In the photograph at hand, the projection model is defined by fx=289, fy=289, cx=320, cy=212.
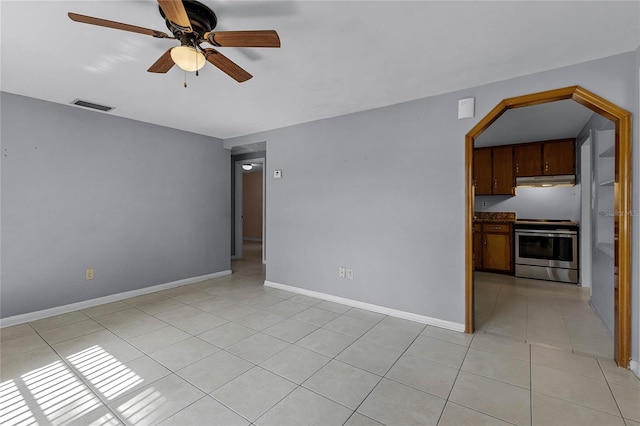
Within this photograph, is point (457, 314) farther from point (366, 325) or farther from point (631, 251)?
point (631, 251)

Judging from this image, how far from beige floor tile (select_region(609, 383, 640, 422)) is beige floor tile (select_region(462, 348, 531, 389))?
0.47 m

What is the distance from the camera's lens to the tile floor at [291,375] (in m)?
1.74

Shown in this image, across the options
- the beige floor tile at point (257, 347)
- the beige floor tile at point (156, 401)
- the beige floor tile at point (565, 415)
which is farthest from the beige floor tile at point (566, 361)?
the beige floor tile at point (156, 401)

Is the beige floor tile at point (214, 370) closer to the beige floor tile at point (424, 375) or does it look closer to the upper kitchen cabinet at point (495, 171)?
the beige floor tile at point (424, 375)

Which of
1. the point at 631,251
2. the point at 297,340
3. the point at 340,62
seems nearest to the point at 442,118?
the point at 340,62

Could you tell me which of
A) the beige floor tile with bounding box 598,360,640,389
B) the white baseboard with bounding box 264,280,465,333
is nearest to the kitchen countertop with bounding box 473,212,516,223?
the white baseboard with bounding box 264,280,465,333

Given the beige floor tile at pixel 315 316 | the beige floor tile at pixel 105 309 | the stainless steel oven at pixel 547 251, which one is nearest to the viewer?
the beige floor tile at pixel 315 316

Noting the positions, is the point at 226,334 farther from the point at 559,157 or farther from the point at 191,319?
the point at 559,157

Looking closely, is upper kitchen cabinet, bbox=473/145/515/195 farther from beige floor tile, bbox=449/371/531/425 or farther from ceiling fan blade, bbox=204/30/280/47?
ceiling fan blade, bbox=204/30/280/47

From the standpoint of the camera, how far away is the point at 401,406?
1803mm

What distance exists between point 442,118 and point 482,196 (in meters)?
3.75

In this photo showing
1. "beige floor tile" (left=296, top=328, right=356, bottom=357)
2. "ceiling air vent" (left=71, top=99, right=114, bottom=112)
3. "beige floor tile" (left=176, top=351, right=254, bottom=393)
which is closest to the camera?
"beige floor tile" (left=176, top=351, right=254, bottom=393)

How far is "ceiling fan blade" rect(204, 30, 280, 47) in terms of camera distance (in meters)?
1.64

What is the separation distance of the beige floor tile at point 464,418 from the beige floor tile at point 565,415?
9.4 inches
